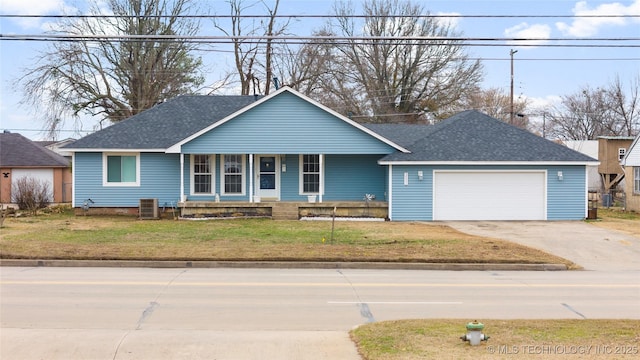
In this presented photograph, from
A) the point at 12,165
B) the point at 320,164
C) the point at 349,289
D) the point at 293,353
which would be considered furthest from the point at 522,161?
the point at 12,165

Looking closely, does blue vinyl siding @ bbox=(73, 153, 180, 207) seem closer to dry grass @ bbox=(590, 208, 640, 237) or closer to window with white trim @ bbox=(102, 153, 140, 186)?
window with white trim @ bbox=(102, 153, 140, 186)

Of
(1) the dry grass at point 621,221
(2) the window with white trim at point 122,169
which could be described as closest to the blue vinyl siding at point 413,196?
(1) the dry grass at point 621,221

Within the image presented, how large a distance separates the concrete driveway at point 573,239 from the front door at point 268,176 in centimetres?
798

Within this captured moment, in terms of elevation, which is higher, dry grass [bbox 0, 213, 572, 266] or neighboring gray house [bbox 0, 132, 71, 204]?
neighboring gray house [bbox 0, 132, 71, 204]

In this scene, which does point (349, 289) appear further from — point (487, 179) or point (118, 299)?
point (487, 179)

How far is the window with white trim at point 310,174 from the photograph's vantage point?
29.3 meters

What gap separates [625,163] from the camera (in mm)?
34938

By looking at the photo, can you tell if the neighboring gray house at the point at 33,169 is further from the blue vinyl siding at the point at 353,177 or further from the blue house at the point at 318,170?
the blue vinyl siding at the point at 353,177

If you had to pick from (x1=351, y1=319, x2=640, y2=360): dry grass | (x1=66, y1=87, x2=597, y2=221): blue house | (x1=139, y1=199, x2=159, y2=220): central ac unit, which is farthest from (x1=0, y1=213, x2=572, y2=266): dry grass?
(x1=351, y1=319, x2=640, y2=360): dry grass

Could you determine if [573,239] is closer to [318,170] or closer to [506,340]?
[318,170]

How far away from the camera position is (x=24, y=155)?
39.4 metres

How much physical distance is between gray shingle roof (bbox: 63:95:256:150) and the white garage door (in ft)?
36.2

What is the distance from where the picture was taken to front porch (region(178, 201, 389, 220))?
27234 millimetres

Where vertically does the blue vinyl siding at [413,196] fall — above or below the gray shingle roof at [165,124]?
below
